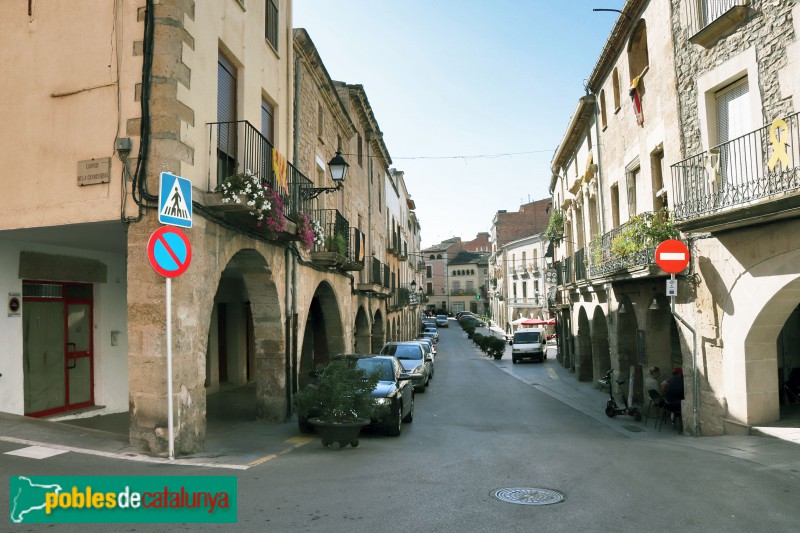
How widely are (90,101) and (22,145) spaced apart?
1.27 metres

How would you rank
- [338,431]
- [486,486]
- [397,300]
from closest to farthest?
[486,486], [338,431], [397,300]

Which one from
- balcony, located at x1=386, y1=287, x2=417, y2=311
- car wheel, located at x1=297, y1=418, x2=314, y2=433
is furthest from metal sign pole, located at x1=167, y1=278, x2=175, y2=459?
balcony, located at x1=386, y1=287, x2=417, y2=311

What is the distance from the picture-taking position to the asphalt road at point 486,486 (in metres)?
5.06

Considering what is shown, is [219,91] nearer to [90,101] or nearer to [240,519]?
[90,101]

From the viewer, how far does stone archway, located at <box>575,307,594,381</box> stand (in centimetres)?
2267

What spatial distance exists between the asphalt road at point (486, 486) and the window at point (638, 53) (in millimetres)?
9487

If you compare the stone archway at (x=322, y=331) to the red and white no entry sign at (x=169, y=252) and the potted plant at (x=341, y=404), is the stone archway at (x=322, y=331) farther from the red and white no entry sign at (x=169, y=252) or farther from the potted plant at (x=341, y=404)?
the red and white no entry sign at (x=169, y=252)

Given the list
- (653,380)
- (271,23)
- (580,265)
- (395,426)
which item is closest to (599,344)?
(580,265)

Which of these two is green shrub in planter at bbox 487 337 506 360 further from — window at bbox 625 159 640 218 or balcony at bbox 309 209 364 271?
window at bbox 625 159 640 218

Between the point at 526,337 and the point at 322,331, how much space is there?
48.7 ft

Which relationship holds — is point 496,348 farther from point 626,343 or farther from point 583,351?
point 626,343

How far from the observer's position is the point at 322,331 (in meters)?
22.4

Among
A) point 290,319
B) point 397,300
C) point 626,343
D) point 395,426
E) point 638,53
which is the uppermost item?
point 638,53

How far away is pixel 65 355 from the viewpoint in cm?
1037
